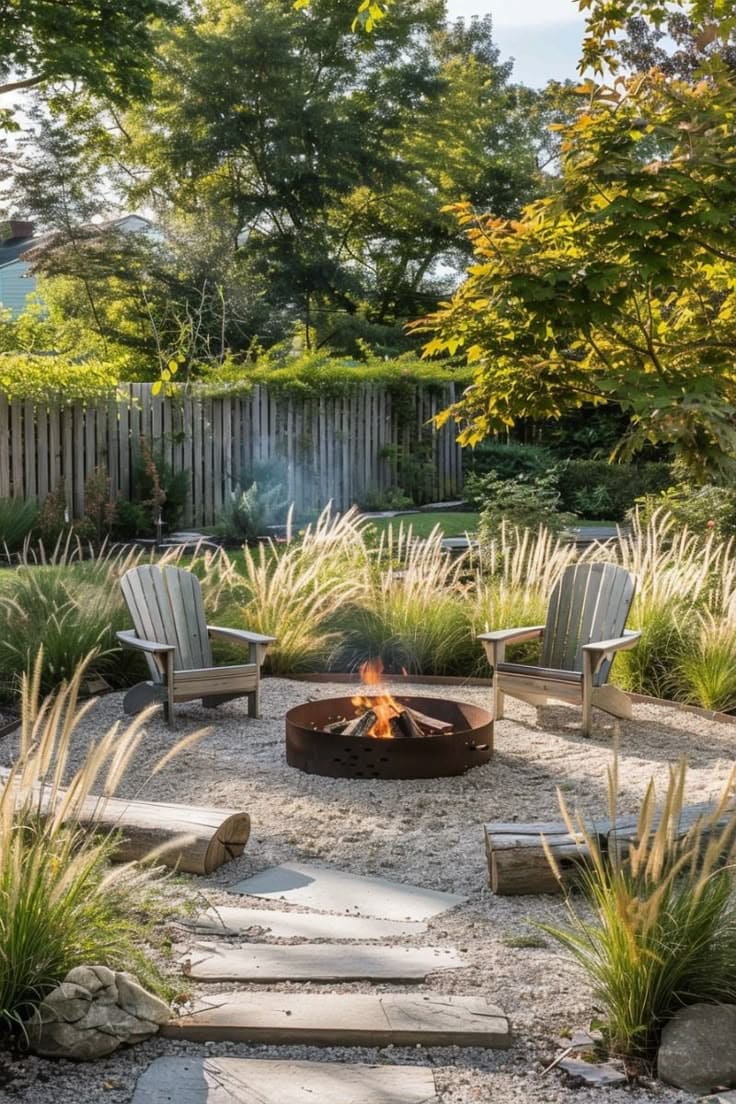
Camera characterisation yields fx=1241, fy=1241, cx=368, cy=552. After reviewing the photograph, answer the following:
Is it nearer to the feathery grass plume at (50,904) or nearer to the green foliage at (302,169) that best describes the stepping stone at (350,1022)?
the feathery grass plume at (50,904)

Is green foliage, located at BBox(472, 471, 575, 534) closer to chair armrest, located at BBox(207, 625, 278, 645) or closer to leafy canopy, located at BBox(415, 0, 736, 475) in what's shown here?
leafy canopy, located at BBox(415, 0, 736, 475)

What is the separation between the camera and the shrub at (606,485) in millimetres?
17375

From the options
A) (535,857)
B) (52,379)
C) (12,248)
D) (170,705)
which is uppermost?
(12,248)

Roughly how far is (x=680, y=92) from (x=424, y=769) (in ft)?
11.2

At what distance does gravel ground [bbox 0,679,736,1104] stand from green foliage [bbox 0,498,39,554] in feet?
18.3

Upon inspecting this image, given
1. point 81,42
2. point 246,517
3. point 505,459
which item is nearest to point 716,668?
point 246,517

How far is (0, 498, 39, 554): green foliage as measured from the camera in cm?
1223

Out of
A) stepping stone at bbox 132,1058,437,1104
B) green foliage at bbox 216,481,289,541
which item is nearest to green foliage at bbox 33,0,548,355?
green foliage at bbox 216,481,289,541

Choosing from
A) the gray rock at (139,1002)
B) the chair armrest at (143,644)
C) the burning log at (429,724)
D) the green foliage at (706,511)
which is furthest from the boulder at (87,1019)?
the green foliage at (706,511)

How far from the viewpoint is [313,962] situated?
328 centimetres

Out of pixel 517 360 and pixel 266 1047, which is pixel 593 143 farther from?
pixel 266 1047

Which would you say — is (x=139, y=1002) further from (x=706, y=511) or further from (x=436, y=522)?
(x=436, y=522)

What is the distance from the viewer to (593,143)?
5.60 m

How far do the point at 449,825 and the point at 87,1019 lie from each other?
2.35m
